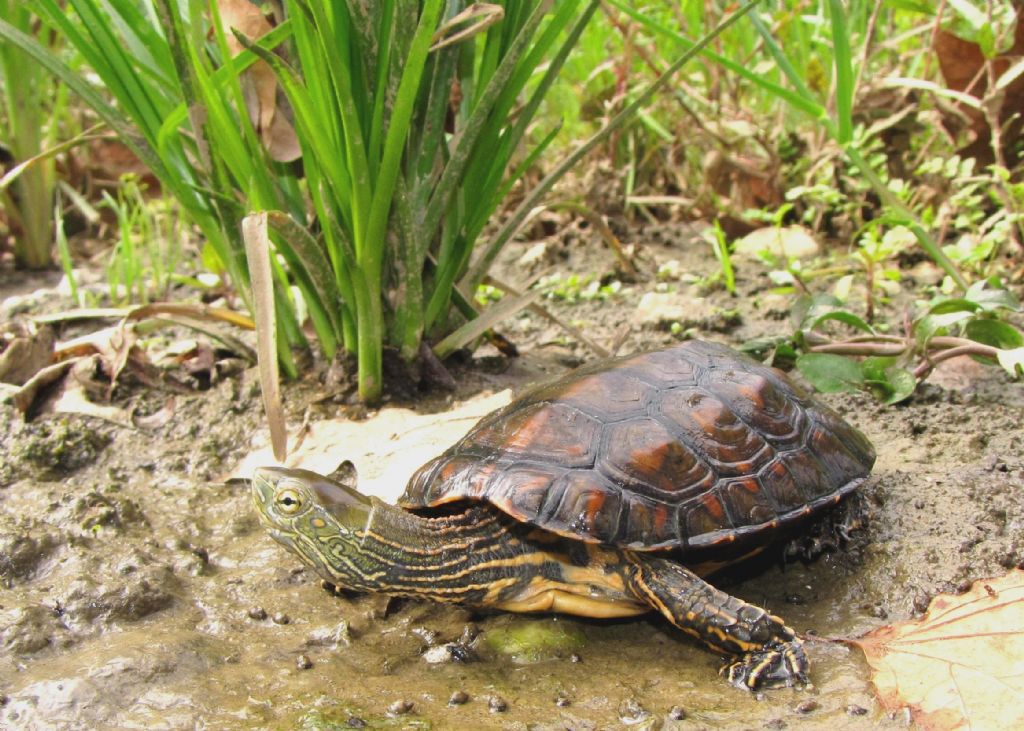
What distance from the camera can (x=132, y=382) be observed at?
3.23 meters

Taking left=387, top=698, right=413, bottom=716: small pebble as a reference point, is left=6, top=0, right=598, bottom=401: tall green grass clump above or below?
above

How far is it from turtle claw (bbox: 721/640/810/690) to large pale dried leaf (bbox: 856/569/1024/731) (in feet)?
0.48

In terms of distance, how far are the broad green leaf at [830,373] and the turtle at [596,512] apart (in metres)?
0.56

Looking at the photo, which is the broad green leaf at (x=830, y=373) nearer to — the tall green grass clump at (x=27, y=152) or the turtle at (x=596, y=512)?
the turtle at (x=596, y=512)

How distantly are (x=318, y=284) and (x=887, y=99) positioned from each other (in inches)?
119

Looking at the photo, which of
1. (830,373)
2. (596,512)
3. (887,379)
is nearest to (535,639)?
(596,512)

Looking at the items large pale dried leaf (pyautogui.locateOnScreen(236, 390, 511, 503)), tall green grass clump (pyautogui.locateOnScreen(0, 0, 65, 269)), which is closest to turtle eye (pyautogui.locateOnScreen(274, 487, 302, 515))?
large pale dried leaf (pyautogui.locateOnScreen(236, 390, 511, 503))

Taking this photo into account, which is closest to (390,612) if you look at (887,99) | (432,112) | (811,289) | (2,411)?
(432,112)

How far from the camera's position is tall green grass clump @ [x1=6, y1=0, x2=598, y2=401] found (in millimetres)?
2338

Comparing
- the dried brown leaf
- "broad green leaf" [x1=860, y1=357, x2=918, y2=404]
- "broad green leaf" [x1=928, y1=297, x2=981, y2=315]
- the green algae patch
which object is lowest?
the green algae patch

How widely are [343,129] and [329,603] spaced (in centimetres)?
127

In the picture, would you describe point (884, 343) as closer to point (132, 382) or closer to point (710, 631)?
point (710, 631)

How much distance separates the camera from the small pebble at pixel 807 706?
1.73 meters

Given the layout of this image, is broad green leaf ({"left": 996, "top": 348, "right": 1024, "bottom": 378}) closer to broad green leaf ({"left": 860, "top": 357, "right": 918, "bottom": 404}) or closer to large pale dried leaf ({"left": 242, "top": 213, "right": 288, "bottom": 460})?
broad green leaf ({"left": 860, "top": 357, "right": 918, "bottom": 404})
